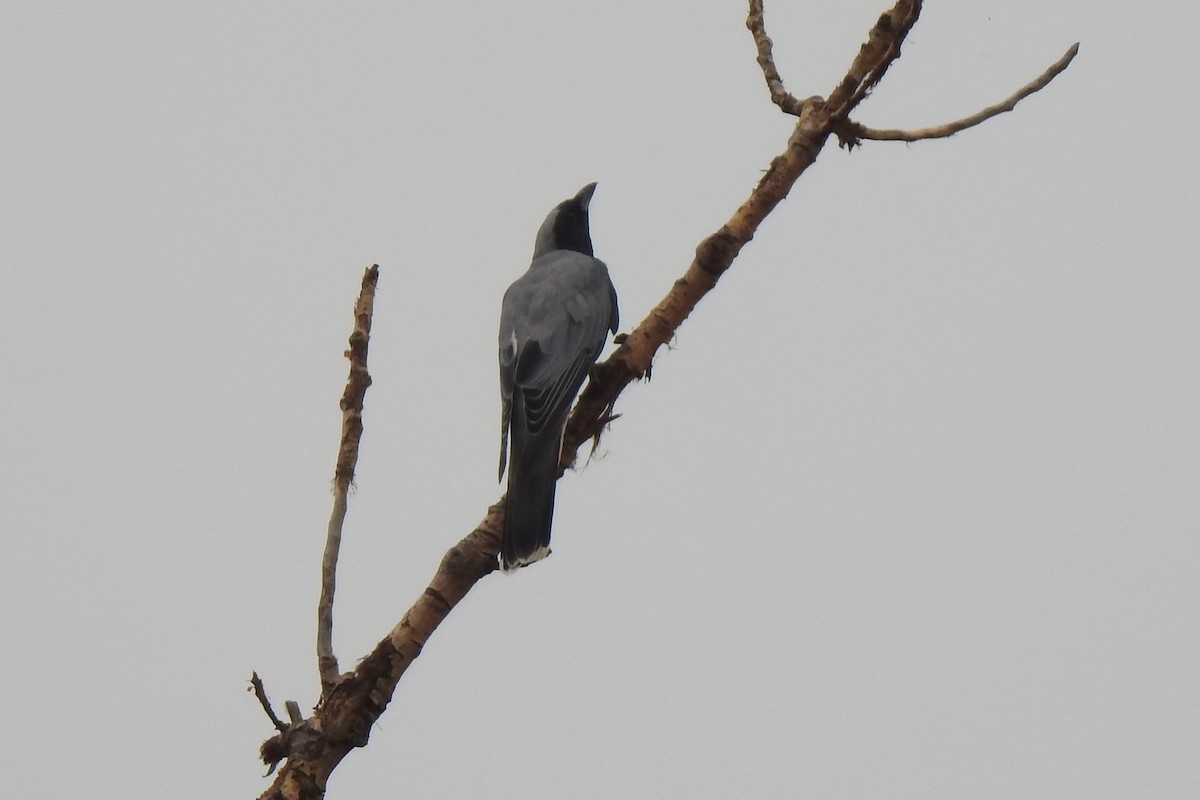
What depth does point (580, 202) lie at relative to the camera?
629 cm

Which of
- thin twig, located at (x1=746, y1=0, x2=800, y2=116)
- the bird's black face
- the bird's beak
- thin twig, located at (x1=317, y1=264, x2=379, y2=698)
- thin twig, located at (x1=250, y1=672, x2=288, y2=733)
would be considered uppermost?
the bird's beak

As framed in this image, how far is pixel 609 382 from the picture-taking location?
3.84m

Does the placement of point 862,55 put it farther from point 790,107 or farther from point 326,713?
point 326,713

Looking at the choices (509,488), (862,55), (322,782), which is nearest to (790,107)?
(862,55)

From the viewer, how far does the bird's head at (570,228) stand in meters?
6.23

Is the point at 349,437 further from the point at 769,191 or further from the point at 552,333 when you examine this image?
the point at 552,333

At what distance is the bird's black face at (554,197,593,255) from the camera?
245 inches

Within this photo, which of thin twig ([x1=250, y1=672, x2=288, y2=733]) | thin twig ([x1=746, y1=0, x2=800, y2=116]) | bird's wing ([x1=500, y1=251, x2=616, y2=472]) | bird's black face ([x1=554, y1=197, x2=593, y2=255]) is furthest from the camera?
bird's black face ([x1=554, y1=197, x2=593, y2=255])

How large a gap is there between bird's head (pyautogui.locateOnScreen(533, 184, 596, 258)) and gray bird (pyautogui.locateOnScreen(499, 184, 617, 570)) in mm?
20

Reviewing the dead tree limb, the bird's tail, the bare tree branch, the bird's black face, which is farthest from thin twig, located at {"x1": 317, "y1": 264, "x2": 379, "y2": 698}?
the bird's black face

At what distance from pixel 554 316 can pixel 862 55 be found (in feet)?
6.26

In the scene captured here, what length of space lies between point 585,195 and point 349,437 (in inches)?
122

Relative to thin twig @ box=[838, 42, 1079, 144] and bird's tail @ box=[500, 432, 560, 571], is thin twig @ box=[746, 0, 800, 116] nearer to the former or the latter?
thin twig @ box=[838, 42, 1079, 144]

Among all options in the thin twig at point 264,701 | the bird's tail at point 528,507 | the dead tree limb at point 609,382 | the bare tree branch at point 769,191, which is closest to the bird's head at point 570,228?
the bird's tail at point 528,507
